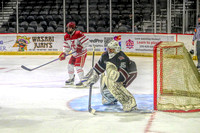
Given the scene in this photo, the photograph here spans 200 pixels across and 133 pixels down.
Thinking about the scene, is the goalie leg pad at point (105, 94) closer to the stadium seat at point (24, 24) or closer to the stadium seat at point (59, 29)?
the stadium seat at point (59, 29)

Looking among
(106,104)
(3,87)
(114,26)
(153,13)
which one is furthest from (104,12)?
(106,104)

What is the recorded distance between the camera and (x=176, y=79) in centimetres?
562

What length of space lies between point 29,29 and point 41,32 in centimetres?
49

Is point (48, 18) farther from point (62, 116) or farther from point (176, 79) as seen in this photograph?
point (62, 116)

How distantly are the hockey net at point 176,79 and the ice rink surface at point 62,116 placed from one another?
0.47 meters

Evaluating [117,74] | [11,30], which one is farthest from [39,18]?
[117,74]

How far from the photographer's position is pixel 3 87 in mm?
7383

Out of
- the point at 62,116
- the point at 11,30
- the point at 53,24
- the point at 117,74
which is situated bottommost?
the point at 62,116

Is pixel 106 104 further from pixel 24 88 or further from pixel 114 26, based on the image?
pixel 114 26

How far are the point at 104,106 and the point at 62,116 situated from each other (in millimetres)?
763

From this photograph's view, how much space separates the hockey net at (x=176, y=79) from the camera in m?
5.36

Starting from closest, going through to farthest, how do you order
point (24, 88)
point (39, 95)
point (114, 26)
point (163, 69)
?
point (163, 69)
point (39, 95)
point (24, 88)
point (114, 26)

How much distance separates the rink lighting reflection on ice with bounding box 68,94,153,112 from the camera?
17.5ft

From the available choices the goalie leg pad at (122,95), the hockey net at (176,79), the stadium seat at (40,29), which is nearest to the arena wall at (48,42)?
the stadium seat at (40,29)
